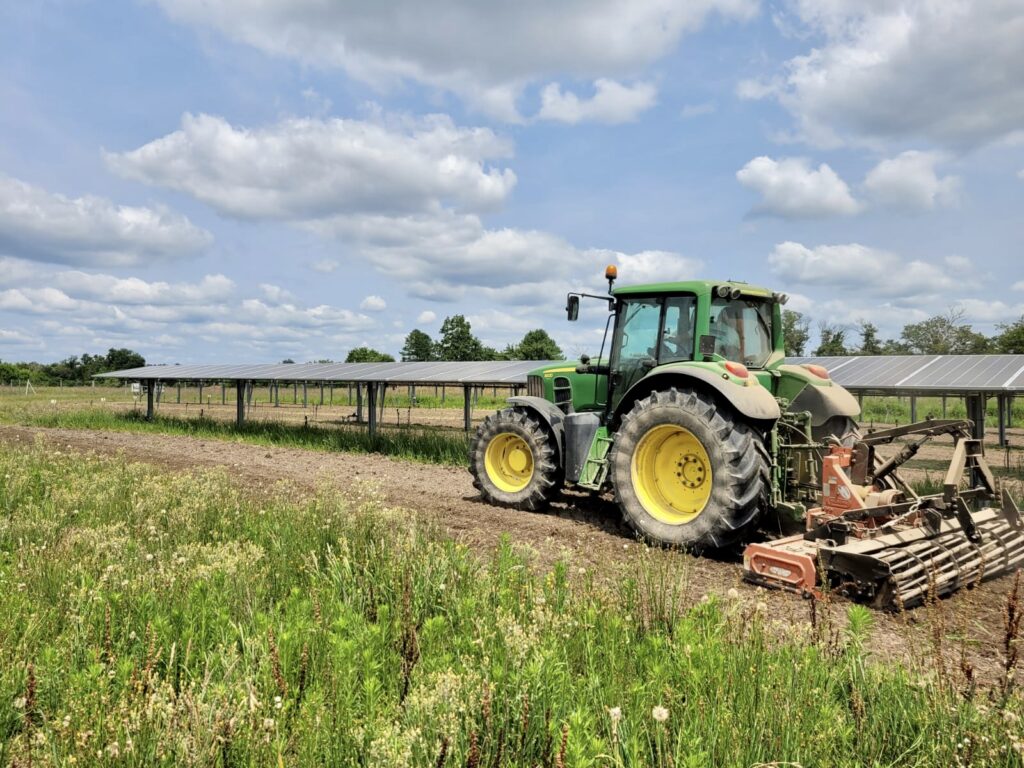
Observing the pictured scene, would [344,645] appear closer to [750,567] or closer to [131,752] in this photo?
[131,752]

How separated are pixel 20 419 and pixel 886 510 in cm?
2960

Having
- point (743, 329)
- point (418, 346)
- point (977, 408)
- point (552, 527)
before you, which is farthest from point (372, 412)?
point (418, 346)

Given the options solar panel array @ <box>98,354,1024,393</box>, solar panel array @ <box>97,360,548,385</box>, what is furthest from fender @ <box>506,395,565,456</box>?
solar panel array @ <box>97,360,548,385</box>

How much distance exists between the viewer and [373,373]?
68.7 ft

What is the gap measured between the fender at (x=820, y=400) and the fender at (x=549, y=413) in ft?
8.32

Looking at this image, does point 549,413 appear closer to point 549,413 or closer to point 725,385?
point 549,413

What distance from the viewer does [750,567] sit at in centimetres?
537

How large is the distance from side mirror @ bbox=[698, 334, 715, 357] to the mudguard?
189 cm

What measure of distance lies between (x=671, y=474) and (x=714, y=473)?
0.72 metres

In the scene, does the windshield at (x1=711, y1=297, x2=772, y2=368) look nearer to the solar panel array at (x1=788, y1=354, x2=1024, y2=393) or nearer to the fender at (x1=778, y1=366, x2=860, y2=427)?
the fender at (x1=778, y1=366, x2=860, y2=427)

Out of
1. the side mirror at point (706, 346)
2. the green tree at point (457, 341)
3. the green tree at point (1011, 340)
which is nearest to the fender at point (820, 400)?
the side mirror at point (706, 346)

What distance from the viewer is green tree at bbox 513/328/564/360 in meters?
70.1

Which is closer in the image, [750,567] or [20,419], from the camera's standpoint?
Result: [750,567]

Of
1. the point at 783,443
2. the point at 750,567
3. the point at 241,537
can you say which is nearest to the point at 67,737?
the point at 241,537
